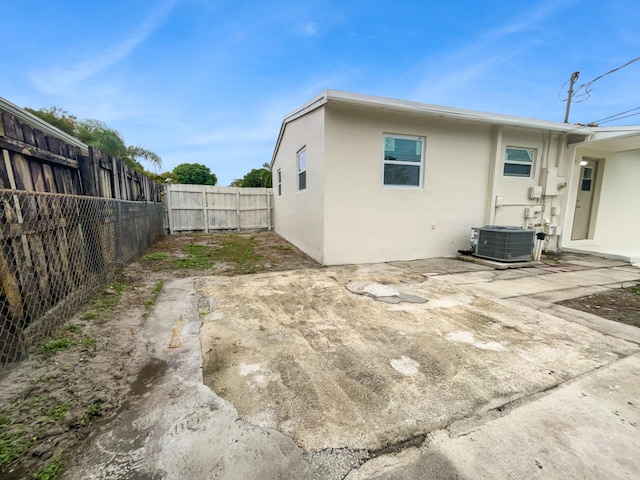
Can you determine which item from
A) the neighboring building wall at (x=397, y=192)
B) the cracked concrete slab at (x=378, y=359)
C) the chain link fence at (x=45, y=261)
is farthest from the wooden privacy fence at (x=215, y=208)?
the cracked concrete slab at (x=378, y=359)

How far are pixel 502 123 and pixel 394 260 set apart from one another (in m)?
3.88

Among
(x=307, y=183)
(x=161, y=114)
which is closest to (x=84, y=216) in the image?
(x=307, y=183)

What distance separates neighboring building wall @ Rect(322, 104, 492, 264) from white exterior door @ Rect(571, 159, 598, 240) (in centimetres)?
349

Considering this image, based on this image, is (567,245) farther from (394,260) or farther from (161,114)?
(161,114)

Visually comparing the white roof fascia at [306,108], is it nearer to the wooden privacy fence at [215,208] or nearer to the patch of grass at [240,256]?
the patch of grass at [240,256]

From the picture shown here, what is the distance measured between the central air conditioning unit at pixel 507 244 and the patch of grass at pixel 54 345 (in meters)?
6.72

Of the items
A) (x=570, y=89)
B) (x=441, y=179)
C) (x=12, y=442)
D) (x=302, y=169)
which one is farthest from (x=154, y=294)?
(x=570, y=89)

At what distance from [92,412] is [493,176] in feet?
25.3

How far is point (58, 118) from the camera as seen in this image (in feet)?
64.7

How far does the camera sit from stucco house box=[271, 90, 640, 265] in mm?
5316

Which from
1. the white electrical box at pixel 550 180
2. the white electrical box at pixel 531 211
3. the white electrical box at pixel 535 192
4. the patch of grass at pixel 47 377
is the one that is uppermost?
the white electrical box at pixel 550 180

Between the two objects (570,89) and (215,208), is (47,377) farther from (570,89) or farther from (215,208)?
(570,89)

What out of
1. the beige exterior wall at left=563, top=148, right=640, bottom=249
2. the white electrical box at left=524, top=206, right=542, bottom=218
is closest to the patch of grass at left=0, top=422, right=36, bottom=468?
the white electrical box at left=524, top=206, right=542, bottom=218

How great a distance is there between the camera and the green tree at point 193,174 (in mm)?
21656
